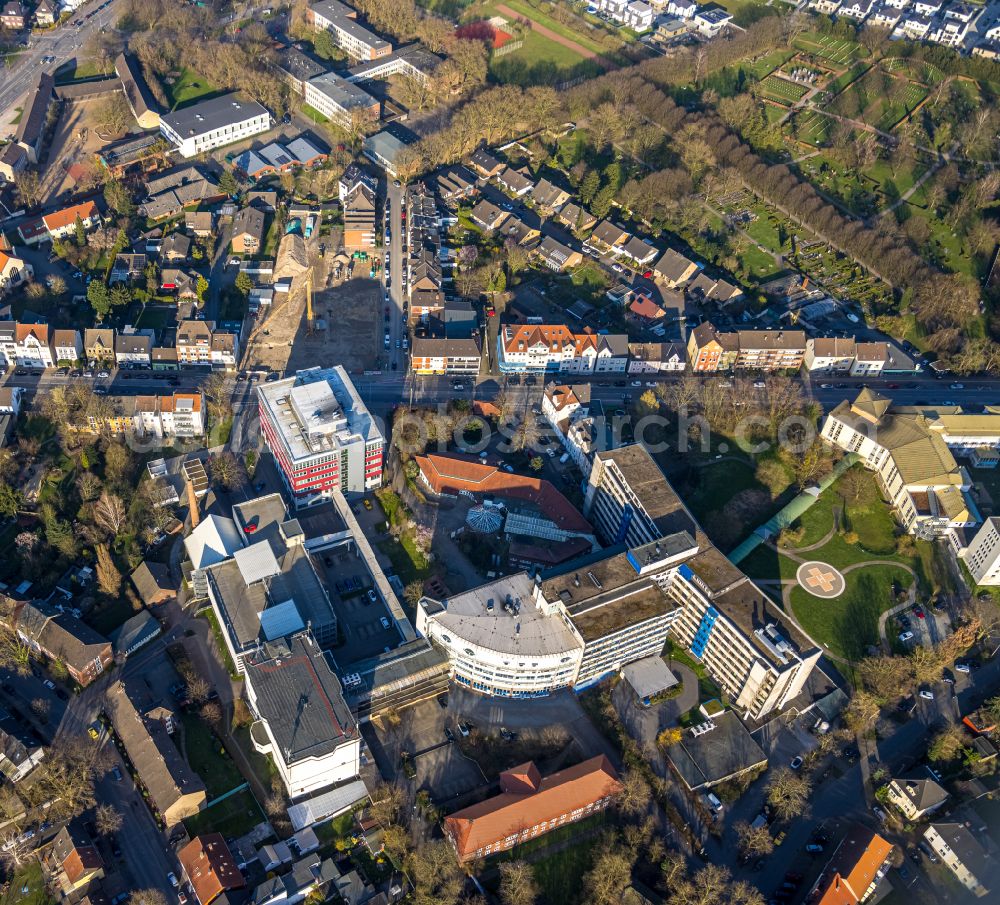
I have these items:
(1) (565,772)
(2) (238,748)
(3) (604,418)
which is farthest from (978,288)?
(2) (238,748)

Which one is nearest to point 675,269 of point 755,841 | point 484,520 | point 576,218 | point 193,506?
point 576,218

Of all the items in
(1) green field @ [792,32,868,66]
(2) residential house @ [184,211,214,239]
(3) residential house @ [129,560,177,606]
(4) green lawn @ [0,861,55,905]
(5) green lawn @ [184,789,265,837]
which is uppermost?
(1) green field @ [792,32,868,66]

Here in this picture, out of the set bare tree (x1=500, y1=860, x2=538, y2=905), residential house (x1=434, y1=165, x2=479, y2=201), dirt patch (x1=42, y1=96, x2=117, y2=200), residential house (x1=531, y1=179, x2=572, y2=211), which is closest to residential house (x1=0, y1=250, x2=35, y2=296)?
dirt patch (x1=42, y1=96, x2=117, y2=200)

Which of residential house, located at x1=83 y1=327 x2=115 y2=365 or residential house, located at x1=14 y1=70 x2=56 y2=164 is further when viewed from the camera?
residential house, located at x1=14 y1=70 x2=56 y2=164

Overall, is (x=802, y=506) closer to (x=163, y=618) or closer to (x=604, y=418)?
(x=604, y=418)

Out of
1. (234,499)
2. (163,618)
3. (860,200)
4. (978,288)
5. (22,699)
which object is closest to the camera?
(22,699)

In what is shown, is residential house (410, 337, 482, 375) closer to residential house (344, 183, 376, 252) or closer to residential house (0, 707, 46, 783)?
residential house (344, 183, 376, 252)

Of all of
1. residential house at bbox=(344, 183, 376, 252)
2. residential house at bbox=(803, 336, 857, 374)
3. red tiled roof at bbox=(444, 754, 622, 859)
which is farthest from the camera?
residential house at bbox=(344, 183, 376, 252)
